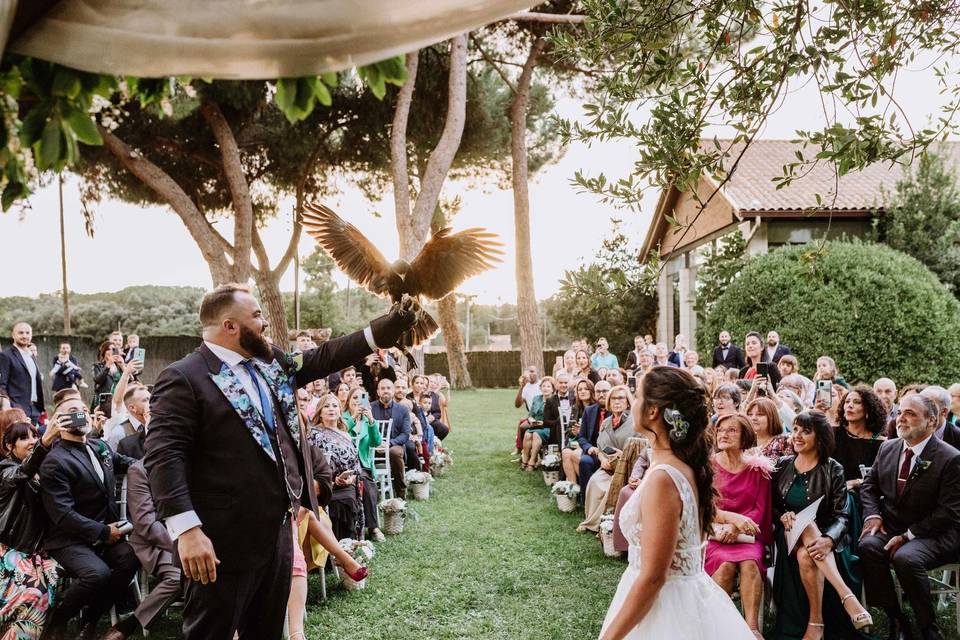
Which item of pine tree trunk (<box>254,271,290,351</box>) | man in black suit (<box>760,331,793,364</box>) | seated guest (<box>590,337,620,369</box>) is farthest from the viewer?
pine tree trunk (<box>254,271,290,351</box>)

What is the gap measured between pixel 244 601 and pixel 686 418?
170 cm

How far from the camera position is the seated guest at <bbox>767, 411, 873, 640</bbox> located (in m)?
4.24

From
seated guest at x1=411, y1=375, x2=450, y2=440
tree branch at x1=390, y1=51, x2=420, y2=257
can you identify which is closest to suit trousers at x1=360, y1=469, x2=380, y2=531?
seated guest at x1=411, y1=375, x2=450, y2=440

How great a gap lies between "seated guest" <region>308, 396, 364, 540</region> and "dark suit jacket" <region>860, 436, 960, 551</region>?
3.78 metres

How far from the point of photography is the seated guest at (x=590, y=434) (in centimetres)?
766

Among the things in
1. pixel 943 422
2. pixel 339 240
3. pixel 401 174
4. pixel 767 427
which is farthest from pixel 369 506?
pixel 401 174

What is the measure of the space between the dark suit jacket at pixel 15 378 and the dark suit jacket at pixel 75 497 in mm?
4783

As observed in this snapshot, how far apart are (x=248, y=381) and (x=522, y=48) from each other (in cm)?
1631

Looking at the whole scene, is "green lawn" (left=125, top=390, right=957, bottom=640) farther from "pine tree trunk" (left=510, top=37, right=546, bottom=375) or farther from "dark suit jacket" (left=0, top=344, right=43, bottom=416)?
"pine tree trunk" (left=510, top=37, right=546, bottom=375)

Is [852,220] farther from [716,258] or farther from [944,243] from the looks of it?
[716,258]

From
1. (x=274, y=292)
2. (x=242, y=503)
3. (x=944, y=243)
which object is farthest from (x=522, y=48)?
(x=242, y=503)

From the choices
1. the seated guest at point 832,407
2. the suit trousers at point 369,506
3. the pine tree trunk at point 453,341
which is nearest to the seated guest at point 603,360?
the seated guest at point 832,407

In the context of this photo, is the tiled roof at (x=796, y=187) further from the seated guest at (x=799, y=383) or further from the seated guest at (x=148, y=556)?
the seated guest at (x=148, y=556)

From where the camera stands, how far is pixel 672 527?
2221 mm
